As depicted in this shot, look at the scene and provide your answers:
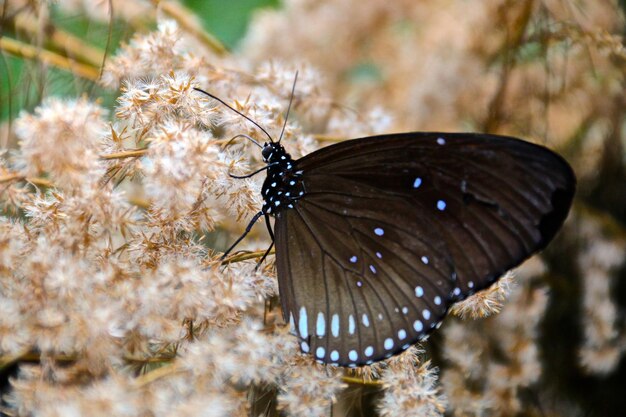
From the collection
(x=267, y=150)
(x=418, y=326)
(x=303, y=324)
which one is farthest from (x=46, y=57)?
(x=418, y=326)

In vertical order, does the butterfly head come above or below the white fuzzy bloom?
above

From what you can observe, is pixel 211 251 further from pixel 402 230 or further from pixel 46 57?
pixel 46 57

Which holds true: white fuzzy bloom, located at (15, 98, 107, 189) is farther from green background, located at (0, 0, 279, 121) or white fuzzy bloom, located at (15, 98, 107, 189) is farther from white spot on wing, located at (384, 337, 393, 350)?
white spot on wing, located at (384, 337, 393, 350)

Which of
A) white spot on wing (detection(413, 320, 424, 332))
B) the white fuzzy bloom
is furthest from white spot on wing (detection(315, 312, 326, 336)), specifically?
the white fuzzy bloom

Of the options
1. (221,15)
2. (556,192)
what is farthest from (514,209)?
(221,15)

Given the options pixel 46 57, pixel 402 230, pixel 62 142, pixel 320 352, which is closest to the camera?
pixel 62 142

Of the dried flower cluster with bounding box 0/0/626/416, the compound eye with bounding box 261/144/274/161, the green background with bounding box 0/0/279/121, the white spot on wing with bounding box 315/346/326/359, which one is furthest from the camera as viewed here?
the green background with bounding box 0/0/279/121
